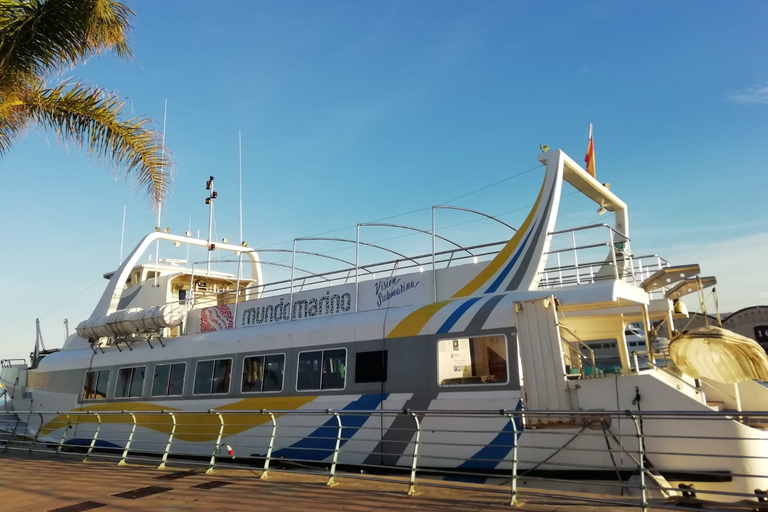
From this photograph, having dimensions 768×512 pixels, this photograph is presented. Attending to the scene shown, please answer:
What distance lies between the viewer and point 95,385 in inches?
663

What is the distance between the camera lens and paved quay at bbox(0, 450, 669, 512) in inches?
270

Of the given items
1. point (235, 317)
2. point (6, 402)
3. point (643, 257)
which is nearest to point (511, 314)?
point (643, 257)

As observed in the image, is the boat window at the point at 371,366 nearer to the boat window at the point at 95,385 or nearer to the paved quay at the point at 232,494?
the paved quay at the point at 232,494

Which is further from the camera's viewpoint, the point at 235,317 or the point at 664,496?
the point at 235,317

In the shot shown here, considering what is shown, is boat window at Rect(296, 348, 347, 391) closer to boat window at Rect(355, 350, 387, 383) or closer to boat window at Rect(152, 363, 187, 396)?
boat window at Rect(355, 350, 387, 383)

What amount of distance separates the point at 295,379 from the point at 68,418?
8.47m

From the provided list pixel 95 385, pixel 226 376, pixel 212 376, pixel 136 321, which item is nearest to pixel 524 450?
pixel 226 376

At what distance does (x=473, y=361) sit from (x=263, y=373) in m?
5.16

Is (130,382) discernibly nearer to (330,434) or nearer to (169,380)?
(169,380)

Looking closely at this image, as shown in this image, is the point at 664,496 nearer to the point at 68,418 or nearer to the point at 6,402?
the point at 68,418

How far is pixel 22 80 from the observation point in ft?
30.2

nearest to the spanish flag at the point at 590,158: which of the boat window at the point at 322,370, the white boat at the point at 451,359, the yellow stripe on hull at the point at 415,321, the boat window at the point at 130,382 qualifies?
the white boat at the point at 451,359

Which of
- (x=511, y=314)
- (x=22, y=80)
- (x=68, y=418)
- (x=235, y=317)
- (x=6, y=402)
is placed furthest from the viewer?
(x=6, y=402)

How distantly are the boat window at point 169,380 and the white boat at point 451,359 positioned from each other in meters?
0.05
